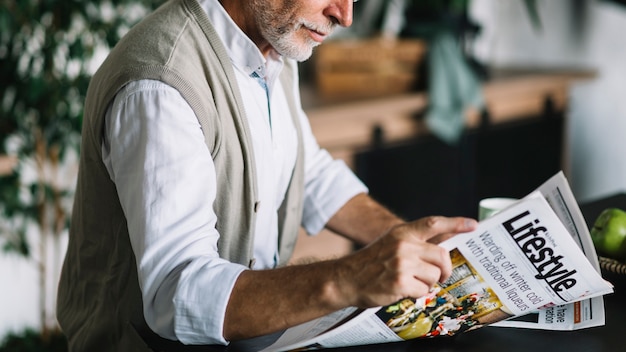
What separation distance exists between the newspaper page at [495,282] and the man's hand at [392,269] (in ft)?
0.11

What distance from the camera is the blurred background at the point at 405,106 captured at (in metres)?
2.36

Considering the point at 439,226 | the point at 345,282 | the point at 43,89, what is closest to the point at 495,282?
the point at 439,226

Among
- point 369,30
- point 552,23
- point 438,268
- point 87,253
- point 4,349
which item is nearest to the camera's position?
point 438,268

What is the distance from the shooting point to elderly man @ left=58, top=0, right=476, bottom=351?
1138 mm

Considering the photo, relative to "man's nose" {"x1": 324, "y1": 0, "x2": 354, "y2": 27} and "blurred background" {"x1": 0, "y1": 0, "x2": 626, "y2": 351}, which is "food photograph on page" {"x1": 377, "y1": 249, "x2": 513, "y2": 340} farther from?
"blurred background" {"x1": 0, "y1": 0, "x2": 626, "y2": 351}

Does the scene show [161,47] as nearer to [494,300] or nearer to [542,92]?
[494,300]

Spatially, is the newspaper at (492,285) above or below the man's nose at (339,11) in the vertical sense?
below

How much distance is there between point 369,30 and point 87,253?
2201 mm

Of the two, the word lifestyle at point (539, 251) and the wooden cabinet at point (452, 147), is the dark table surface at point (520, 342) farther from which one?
the wooden cabinet at point (452, 147)

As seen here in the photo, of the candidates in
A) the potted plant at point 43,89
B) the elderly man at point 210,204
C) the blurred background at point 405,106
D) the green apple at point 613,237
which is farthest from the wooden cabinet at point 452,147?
the green apple at point 613,237

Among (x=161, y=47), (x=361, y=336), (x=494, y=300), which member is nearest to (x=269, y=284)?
(x=361, y=336)

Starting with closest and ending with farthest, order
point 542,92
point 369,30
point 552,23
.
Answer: point 369,30 → point 542,92 → point 552,23

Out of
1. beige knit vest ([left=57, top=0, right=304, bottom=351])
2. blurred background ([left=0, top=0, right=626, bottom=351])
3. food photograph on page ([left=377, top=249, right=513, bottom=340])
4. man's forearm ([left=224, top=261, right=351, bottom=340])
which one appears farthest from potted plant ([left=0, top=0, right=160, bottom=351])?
food photograph on page ([left=377, top=249, right=513, bottom=340])

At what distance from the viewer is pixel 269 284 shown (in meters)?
1.15
